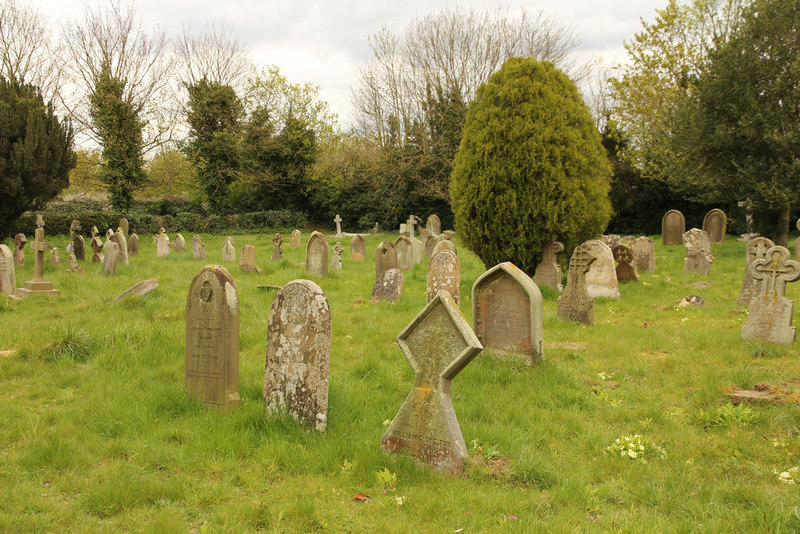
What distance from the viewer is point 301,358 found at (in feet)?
15.5

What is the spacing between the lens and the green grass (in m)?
3.36

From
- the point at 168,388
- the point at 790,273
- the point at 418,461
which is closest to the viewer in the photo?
the point at 418,461

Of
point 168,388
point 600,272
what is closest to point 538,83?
point 600,272

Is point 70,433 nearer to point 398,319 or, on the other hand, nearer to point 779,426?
point 398,319

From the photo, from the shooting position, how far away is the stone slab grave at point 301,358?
15.3 feet

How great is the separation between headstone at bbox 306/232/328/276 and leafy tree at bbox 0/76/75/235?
10421 millimetres

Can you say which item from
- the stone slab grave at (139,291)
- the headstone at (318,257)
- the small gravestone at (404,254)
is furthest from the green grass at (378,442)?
the small gravestone at (404,254)

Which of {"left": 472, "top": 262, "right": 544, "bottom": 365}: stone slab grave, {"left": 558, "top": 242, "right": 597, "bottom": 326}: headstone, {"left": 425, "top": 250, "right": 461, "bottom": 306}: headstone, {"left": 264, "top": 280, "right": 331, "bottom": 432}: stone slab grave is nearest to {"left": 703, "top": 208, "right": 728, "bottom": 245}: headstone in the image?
{"left": 558, "top": 242, "right": 597, "bottom": 326}: headstone

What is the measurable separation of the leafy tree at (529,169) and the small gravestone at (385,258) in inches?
90.4

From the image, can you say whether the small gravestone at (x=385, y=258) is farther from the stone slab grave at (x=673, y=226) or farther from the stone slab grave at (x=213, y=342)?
the stone slab grave at (x=673, y=226)

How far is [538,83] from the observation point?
35.8 ft

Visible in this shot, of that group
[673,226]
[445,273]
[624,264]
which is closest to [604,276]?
[624,264]

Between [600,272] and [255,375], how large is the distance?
7.58 m

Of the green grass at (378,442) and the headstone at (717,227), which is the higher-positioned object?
the headstone at (717,227)
